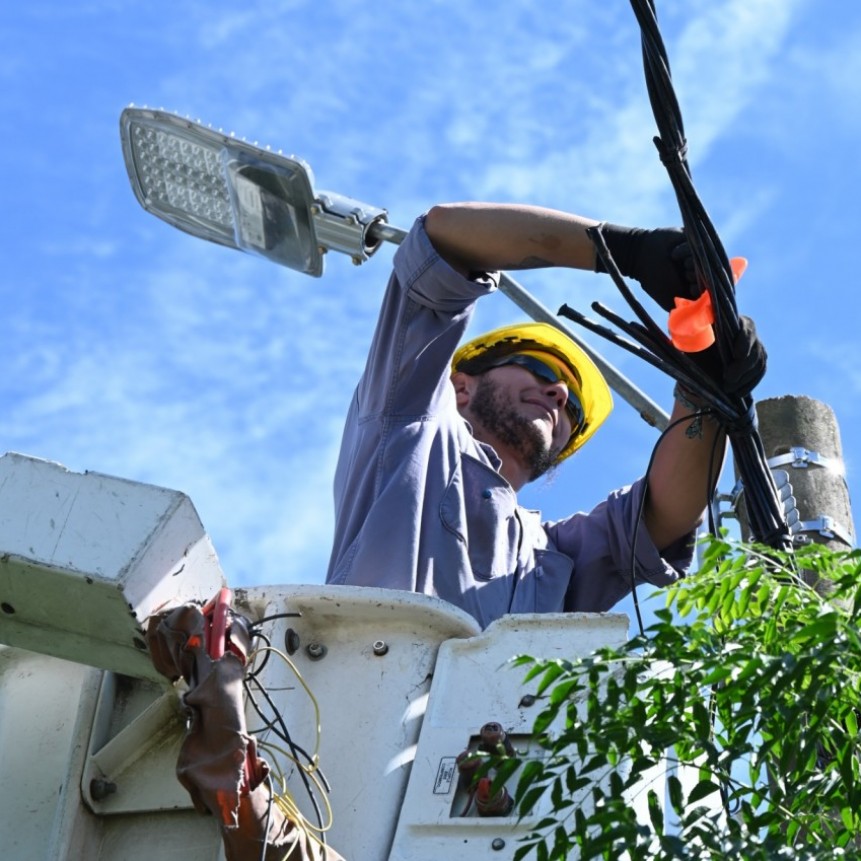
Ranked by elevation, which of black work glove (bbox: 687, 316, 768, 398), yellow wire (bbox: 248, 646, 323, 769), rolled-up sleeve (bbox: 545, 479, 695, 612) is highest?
black work glove (bbox: 687, 316, 768, 398)

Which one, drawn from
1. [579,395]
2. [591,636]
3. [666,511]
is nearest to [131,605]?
[591,636]

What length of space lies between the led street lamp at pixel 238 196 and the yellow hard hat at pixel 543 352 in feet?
1.78

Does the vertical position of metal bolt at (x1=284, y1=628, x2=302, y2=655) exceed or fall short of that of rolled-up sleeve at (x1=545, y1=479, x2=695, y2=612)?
it falls short

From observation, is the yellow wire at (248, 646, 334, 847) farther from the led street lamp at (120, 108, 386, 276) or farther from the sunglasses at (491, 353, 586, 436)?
the sunglasses at (491, 353, 586, 436)

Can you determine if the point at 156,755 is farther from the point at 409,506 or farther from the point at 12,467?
the point at 409,506

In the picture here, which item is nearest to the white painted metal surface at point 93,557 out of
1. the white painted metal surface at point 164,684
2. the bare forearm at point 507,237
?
the white painted metal surface at point 164,684

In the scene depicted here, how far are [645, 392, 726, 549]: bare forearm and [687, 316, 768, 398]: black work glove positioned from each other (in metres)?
0.76

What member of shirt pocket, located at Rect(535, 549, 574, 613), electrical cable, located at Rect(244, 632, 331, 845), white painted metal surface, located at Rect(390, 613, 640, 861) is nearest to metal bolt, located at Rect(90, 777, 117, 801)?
electrical cable, located at Rect(244, 632, 331, 845)

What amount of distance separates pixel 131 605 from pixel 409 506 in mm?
1243

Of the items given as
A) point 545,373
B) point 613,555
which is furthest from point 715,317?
point 545,373

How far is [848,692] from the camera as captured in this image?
3.13 meters

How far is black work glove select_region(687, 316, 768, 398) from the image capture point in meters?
4.30

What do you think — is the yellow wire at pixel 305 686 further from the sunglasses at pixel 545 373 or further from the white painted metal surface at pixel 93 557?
the sunglasses at pixel 545 373

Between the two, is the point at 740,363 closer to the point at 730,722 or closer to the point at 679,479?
the point at 679,479
